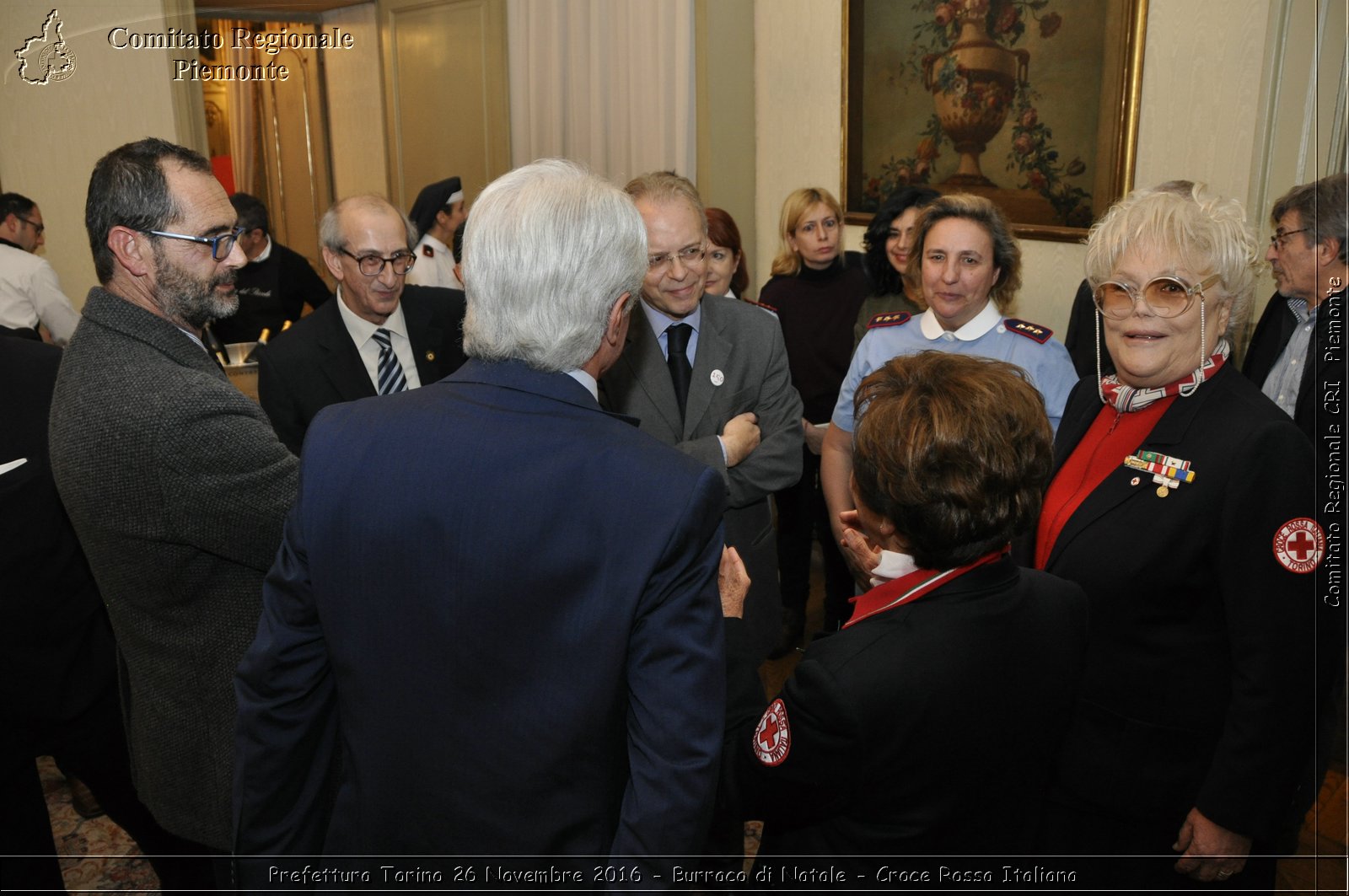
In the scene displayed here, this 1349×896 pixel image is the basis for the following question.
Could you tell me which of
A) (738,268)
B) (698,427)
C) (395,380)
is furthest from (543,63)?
(698,427)

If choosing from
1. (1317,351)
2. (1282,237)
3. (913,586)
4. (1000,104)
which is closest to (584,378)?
(913,586)

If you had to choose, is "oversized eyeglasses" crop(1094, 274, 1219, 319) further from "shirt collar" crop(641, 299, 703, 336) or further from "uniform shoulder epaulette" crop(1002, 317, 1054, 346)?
"shirt collar" crop(641, 299, 703, 336)

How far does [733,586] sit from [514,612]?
0.41 meters

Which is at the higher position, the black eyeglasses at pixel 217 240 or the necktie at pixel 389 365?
the black eyeglasses at pixel 217 240

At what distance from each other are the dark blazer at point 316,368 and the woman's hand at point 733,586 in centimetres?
137

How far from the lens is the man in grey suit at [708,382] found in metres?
2.33

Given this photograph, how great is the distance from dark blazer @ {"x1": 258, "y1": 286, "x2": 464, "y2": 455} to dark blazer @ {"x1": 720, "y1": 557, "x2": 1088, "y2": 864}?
1712mm

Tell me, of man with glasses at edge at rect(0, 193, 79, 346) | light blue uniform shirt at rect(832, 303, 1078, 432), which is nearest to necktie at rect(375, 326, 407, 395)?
light blue uniform shirt at rect(832, 303, 1078, 432)

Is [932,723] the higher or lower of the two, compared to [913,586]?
lower

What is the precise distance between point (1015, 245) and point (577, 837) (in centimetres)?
214

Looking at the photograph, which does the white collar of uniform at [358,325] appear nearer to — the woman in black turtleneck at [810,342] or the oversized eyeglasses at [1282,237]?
the woman in black turtleneck at [810,342]

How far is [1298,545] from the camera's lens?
60.7 inches

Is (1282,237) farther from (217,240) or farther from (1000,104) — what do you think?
(217,240)

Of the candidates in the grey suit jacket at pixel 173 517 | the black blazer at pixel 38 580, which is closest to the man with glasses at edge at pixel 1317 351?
the grey suit jacket at pixel 173 517
